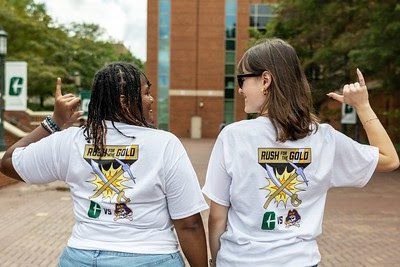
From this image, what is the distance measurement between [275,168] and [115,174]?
59cm

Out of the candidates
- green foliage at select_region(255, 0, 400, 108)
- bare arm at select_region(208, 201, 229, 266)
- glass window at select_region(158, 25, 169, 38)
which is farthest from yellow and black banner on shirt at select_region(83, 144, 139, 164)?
glass window at select_region(158, 25, 169, 38)

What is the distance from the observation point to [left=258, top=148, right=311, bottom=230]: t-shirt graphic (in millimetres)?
2008

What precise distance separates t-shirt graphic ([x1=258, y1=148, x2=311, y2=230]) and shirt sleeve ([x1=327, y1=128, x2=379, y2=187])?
0.46 feet

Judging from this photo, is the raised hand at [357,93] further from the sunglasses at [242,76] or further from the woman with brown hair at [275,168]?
the sunglasses at [242,76]

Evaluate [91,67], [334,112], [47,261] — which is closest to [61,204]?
[47,261]

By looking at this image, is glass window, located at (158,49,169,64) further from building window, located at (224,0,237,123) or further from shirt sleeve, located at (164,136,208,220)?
shirt sleeve, located at (164,136,208,220)

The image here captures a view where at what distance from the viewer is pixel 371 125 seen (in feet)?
7.27

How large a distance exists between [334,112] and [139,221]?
21.6 metres

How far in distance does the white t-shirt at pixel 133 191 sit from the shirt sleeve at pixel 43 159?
0.05 meters

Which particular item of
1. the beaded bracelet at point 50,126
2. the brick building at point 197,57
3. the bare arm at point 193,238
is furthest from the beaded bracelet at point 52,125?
the brick building at point 197,57

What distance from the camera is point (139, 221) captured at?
2002 millimetres

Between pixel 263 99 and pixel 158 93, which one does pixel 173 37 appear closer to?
pixel 158 93

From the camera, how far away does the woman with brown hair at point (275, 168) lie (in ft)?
6.56

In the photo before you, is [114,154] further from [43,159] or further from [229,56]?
[229,56]
